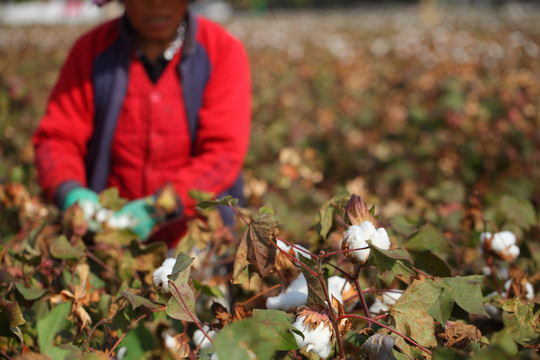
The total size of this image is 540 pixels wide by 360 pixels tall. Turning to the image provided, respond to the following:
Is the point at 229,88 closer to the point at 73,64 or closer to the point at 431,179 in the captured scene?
the point at 73,64

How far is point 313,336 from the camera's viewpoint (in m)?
0.55

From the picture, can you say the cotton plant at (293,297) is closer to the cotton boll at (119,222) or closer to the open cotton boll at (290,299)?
the open cotton boll at (290,299)

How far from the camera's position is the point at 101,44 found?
1.45 m

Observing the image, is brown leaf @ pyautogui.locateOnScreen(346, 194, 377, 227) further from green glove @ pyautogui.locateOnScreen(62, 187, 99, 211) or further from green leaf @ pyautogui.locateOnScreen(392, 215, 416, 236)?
green glove @ pyautogui.locateOnScreen(62, 187, 99, 211)

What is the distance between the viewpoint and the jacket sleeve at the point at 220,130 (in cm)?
141

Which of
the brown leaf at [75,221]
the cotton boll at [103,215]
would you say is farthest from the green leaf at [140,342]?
the cotton boll at [103,215]

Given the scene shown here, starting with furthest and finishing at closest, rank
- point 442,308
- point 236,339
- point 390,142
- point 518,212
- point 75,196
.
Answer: point 390,142, point 75,196, point 518,212, point 442,308, point 236,339

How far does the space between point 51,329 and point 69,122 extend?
40.6 inches

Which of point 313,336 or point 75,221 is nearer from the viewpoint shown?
point 313,336

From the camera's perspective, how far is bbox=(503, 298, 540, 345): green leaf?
0.60 meters

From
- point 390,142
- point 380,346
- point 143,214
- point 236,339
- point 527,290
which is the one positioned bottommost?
point 390,142

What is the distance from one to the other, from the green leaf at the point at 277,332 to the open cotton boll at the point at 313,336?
0.02 m


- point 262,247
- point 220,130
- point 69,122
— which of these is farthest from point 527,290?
point 69,122

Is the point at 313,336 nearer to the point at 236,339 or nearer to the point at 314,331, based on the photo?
the point at 314,331
